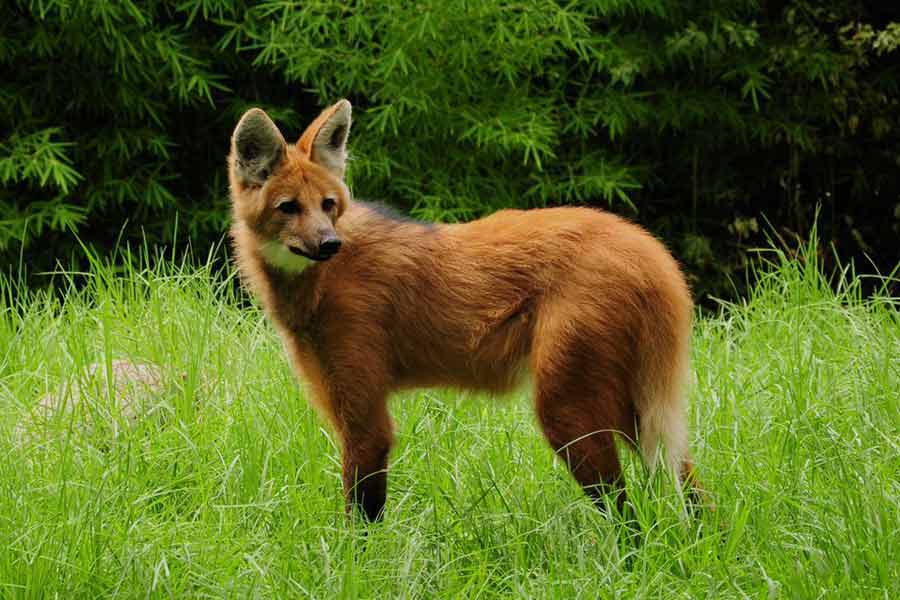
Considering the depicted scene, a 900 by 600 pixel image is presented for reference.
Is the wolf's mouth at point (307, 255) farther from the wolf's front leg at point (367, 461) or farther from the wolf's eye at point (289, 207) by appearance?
the wolf's front leg at point (367, 461)

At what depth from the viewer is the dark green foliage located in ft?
18.7

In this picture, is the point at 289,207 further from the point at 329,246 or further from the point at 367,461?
the point at 367,461

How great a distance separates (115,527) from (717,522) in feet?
4.83

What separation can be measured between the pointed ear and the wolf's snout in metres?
0.32

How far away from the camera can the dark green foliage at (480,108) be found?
570 centimetres

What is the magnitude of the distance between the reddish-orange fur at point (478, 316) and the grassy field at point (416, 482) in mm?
193

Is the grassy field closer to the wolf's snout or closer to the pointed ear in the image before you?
the wolf's snout

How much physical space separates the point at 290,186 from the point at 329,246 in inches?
→ 9.4

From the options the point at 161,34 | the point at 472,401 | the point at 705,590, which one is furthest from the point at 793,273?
the point at 161,34

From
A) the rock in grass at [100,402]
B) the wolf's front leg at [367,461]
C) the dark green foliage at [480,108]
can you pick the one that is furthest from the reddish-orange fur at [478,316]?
the dark green foliage at [480,108]

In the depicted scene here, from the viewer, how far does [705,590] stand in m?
2.45

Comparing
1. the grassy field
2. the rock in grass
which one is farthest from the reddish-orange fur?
the rock in grass

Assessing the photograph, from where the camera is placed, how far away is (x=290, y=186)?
2930 mm

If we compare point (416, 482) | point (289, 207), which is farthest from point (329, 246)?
point (416, 482)
